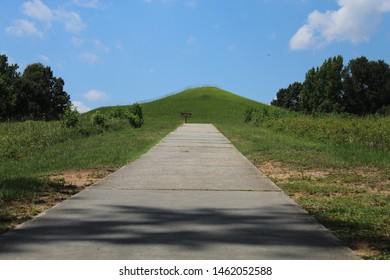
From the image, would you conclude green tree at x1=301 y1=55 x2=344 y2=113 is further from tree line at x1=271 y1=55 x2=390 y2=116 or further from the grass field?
the grass field

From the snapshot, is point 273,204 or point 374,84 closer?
point 273,204

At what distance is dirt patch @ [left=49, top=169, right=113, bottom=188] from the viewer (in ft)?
30.4

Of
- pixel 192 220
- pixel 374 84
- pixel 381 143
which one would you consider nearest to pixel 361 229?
pixel 192 220

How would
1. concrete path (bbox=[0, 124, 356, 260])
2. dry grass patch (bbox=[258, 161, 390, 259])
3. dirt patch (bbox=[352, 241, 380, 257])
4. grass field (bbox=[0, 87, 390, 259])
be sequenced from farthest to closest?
grass field (bbox=[0, 87, 390, 259]) < dry grass patch (bbox=[258, 161, 390, 259]) < dirt patch (bbox=[352, 241, 380, 257]) < concrete path (bbox=[0, 124, 356, 260])

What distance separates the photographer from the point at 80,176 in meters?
10.2

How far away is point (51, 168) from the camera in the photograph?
11617 mm

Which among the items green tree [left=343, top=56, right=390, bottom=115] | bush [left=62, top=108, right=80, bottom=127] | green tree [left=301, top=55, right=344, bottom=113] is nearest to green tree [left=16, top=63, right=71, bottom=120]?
green tree [left=301, top=55, right=344, bottom=113]

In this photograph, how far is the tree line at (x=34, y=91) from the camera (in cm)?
8207

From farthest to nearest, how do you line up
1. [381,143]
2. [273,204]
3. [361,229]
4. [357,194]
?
1. [381,143]
2. [357,194]
3. [273,204]
4. [361,229]

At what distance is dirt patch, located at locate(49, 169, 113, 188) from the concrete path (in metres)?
0.52

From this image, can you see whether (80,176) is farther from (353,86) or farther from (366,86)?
(366,86)

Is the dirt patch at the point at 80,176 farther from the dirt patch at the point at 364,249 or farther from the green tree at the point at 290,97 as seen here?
the green tree at the point at 290,97

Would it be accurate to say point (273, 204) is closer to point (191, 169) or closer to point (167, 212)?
point (167, 212)
